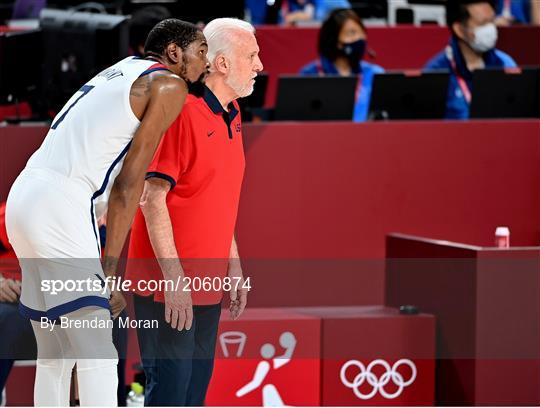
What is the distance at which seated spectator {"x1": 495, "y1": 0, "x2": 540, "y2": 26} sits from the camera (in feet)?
39.4

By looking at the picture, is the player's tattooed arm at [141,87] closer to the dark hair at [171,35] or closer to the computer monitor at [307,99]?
the dark hair at [171,35]

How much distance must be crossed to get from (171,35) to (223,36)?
0.28 metres

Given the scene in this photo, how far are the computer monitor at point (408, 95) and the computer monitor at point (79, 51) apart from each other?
1531mm

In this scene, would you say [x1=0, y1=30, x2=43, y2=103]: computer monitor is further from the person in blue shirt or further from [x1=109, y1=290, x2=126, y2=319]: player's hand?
[x1=109, y1=290, x2=126, y2=319]: player's hand

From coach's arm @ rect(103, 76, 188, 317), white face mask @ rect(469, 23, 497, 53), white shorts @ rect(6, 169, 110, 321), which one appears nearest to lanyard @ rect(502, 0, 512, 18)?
white face mask @ rect(469, 23, 497, 53)

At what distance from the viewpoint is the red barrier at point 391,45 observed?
1056 cm

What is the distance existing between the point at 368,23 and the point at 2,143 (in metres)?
6.09

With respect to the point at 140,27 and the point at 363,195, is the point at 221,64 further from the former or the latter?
the point at 140,27

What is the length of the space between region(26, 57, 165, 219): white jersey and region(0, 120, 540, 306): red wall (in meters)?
2.65

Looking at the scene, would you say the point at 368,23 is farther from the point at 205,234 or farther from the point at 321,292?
the point at 205,234

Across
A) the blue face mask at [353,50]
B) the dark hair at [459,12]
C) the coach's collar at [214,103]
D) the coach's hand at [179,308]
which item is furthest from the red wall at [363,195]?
the coach's hand at [179,308]

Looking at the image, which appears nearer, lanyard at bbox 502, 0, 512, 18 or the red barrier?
the red barrier

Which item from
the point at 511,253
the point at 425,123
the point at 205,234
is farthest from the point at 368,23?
the point at 205,234

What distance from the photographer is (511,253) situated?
598 cm
